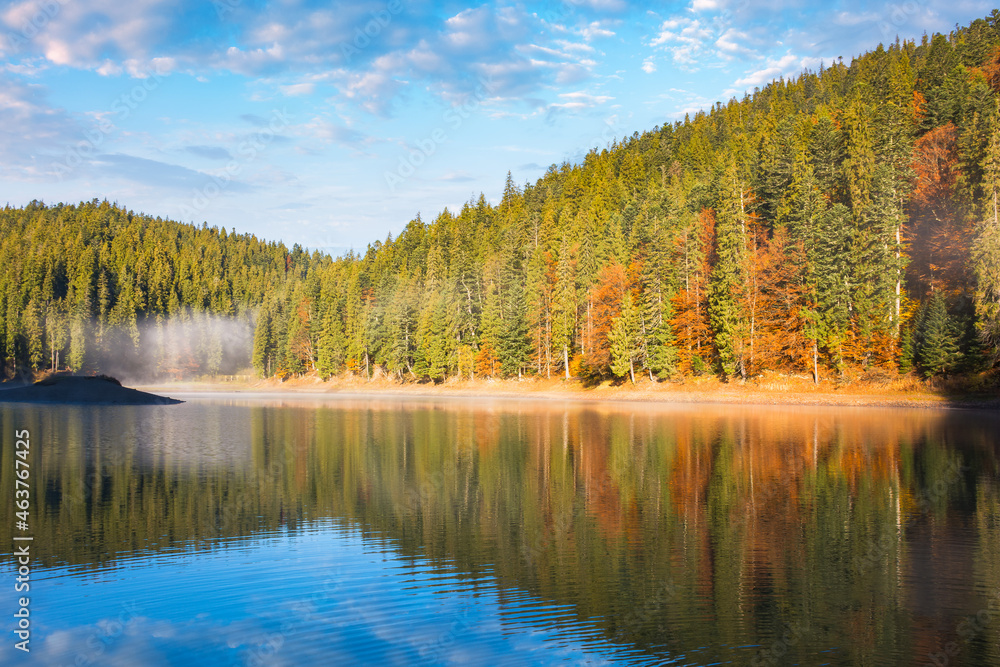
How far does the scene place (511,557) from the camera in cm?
1414

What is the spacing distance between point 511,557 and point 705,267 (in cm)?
6783

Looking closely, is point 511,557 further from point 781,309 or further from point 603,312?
point 603,312

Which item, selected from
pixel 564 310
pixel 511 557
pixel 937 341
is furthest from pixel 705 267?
pixel 511 557

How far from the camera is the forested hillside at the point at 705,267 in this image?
61219mm

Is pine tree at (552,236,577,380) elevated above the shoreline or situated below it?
Result: above

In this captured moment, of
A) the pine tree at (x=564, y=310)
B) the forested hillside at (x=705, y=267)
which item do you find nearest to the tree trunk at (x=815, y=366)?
the forested hillside at (x=705, y=267)

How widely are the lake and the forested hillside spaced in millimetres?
36342

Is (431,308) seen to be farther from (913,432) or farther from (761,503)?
(761,503)

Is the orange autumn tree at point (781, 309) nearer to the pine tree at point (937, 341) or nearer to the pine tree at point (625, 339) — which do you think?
the pine tree at point (937, 341)

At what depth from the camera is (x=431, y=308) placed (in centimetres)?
10412

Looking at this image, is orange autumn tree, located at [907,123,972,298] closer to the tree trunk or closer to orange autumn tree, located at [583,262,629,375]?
the tree trunk

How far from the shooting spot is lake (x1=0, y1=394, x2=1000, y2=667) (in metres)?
9.91

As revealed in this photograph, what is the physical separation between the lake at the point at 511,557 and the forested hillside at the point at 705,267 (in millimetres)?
36342

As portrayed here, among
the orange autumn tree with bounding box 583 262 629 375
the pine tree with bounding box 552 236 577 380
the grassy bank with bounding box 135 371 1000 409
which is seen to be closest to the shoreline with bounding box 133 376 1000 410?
the grassy bank with bounding box 135 371 1000 409
